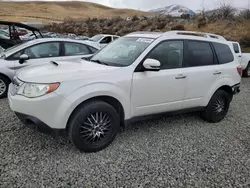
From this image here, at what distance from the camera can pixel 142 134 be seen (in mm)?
4059

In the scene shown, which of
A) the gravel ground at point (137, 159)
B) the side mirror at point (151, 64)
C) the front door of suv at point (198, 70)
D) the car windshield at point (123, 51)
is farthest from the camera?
the front door of suv at point (198, 70)

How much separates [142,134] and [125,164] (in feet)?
3.24

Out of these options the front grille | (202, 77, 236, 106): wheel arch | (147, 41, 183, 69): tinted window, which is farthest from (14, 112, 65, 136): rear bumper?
Answer: (202, 77, 236, 106): wheel arch

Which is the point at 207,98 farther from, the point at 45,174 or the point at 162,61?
the point at 45,174

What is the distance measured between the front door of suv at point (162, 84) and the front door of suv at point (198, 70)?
0.14 m

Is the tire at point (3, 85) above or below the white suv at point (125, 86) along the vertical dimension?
below

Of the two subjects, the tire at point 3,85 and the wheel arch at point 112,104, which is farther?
the tire at point 3,85

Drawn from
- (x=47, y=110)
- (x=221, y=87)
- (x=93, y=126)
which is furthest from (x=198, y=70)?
(x=47, y=110)

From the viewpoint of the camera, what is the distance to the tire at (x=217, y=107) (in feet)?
15.0

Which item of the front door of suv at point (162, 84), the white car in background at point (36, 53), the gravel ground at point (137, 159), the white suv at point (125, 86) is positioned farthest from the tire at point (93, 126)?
the white car in background at point (36, 53)

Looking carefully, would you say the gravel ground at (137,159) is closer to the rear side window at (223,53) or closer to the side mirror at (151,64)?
the side mirror at (151,64)

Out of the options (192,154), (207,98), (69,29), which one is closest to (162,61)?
(207,98)

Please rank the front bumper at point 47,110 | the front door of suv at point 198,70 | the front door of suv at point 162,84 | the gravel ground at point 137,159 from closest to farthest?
the gravel ground at point 137,159 → the front bumper at point 47,110 → the front door of suv at point 162,84 → the front door of suv at point 198,70

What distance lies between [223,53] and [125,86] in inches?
95.8
